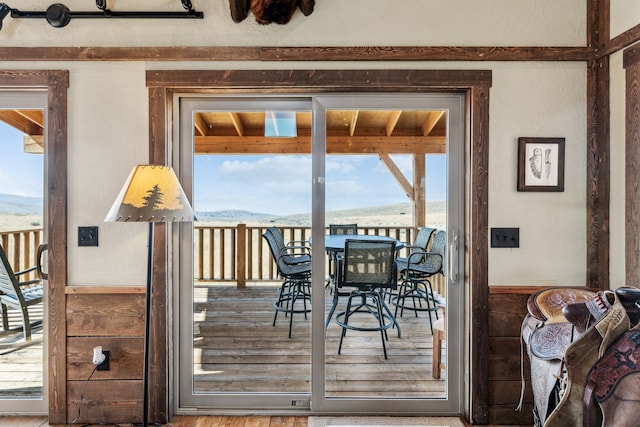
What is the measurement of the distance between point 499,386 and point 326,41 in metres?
2.36

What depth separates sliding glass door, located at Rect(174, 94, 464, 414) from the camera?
2.35m

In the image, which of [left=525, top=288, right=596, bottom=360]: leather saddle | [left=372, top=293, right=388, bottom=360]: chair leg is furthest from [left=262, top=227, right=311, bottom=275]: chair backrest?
[left=525, top=288, right=596, bottom=360]: leather saddle

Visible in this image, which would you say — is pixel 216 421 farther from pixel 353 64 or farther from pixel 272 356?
pixel 353 64

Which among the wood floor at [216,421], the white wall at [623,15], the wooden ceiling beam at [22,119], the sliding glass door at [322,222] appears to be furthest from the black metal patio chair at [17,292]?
the white wall at [623,15]

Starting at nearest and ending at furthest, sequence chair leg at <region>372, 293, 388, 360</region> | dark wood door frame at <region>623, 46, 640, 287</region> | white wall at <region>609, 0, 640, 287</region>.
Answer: dark wood door frame at <region>623, 46, 640, 287</region>, white wall at <region>609, 0, 640, 287</region>, chair leg at <region>372, 293, 388, 360</region>

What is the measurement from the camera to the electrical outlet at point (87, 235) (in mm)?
2246

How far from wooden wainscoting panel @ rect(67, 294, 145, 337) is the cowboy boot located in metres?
2.16

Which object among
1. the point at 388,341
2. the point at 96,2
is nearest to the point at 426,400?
the point at 388,341

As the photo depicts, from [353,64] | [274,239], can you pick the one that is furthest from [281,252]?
[353,64]

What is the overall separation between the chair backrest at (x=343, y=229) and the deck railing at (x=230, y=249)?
2.0 inches

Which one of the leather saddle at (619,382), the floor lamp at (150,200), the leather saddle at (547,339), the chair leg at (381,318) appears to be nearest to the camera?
the leather saddle at (619,382)

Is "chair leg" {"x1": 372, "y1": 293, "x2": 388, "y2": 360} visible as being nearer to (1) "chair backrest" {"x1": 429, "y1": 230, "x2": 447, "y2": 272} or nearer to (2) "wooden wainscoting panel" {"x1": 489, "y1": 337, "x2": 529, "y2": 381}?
(1) "chair backrest" {"x1": 429, "y1": 230, "x2": 447, "y2": 272}

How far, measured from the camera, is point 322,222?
2.35m

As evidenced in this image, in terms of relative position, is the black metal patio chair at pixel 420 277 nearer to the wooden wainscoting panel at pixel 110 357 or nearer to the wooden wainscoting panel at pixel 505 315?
the wooden wainscoting panel at pixel 505 315
